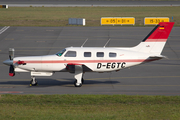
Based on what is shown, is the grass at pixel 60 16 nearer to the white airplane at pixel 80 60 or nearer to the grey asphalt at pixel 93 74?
the grey asphalt at pixel 93 74

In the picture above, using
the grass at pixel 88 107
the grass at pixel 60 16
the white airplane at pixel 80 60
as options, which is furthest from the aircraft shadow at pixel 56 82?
the grass at pixel 60 16

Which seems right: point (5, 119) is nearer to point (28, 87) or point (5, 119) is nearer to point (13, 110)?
point (13, 110)

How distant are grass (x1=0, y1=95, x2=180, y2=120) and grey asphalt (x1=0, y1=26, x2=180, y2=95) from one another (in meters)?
1.97

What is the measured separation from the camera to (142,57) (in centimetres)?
1892

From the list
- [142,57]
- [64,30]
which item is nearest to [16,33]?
[64,30]

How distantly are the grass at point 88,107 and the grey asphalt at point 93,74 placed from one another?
6.45ft

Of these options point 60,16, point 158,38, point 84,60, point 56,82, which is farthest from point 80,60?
point 60,16

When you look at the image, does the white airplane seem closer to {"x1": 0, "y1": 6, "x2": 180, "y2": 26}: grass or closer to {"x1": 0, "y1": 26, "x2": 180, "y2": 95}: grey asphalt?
{"x1": 0, "y1": 26, "x2": 180, "y2": 95}: grey asphalt

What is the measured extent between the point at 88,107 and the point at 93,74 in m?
9.50

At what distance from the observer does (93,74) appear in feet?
75.5

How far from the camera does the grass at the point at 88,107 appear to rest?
12.1 meters

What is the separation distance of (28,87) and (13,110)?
594 centimetres

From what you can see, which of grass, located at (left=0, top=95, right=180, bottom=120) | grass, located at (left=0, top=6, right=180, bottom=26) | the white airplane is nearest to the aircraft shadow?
the white airplane

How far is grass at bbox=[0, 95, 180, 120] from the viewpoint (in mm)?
12055
